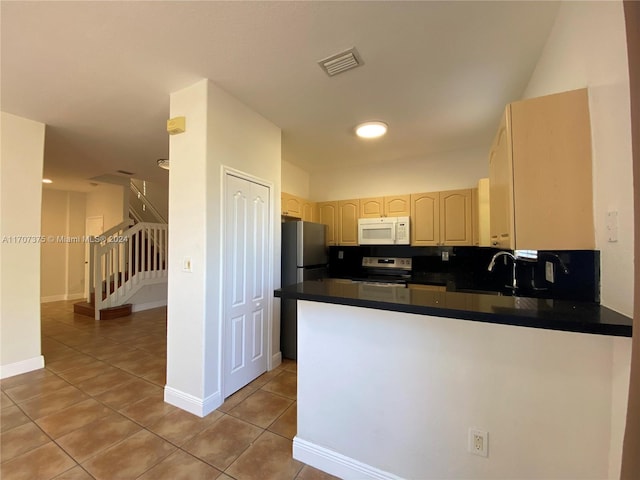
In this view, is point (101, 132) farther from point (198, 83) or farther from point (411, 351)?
point (411, 351)

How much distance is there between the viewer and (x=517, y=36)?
5.54 ft

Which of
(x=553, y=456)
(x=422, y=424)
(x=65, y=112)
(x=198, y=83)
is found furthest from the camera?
(x=65, y=112)

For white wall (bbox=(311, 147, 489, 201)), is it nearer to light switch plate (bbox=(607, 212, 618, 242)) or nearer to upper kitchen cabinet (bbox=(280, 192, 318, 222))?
upper kitchen cabinet (bbox=(280, 192, 318, 222))

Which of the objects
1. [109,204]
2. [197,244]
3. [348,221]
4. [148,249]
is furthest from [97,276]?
[348,221]

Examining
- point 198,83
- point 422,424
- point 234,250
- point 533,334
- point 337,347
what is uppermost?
point 198,83

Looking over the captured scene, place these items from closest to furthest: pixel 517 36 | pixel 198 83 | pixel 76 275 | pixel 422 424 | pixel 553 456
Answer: pixel 553 456 < pixel 422 424 < pixel 517 36 < pixel 198 83 < pixel 76 275

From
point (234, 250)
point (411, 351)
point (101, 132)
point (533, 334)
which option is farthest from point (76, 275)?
point (533, 334)

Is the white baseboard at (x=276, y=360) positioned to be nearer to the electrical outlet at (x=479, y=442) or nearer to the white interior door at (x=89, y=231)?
the electrical outlet at (x=479, y=442)

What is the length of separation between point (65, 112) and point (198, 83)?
1645 mm

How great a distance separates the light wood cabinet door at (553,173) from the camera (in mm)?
1207

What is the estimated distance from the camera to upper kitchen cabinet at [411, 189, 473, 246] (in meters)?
3.49

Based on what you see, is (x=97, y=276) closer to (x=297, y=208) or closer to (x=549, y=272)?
(x=297, y=208)

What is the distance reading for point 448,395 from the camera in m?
1.31

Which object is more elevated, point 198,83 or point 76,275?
point 198,83
